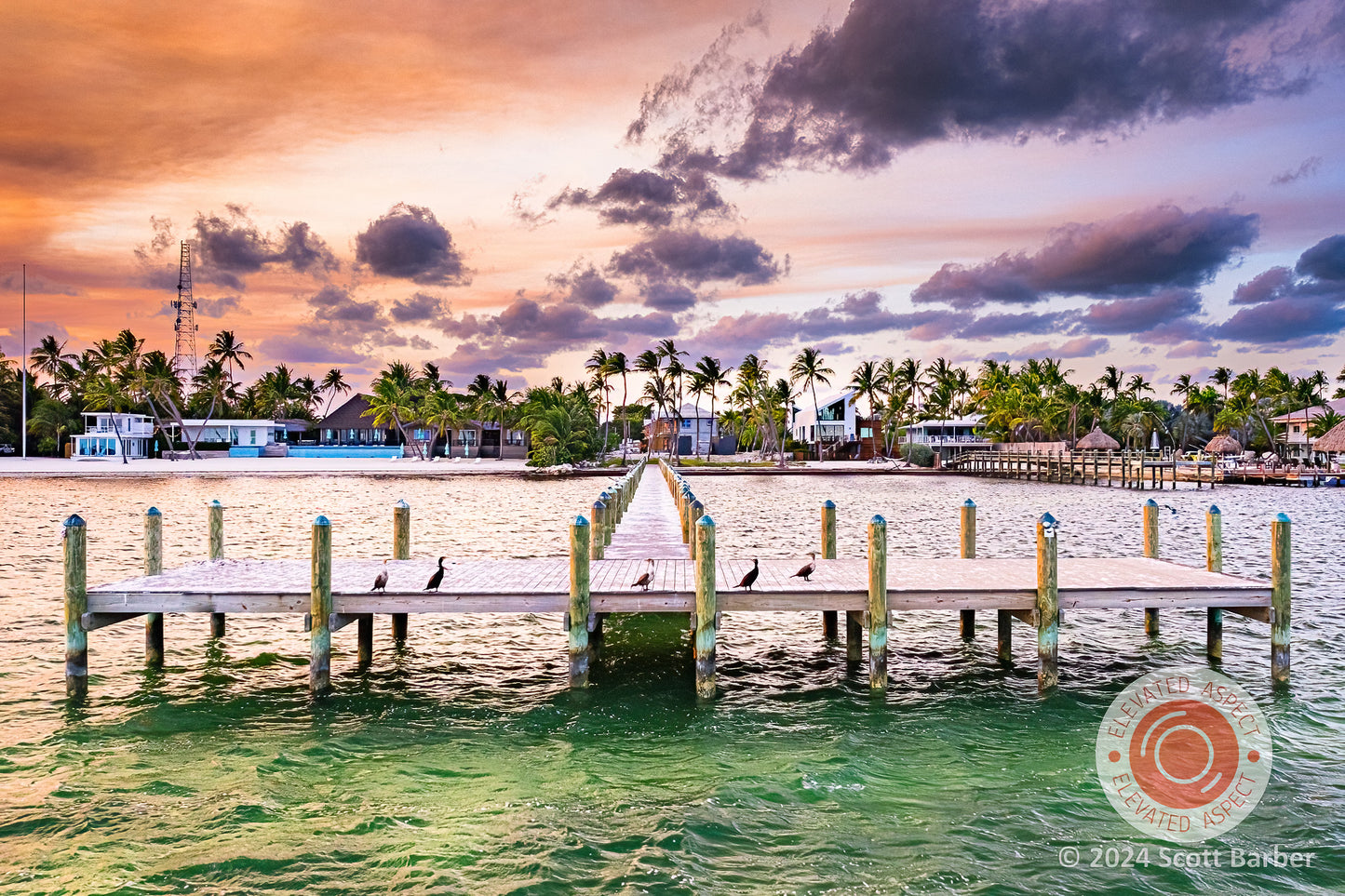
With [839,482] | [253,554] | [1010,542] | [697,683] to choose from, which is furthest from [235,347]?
[697,683]

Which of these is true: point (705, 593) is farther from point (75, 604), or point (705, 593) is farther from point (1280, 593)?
point (75, 604)

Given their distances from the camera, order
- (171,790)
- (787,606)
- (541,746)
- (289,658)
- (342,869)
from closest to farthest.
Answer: (342,869) < (171,790) < (541,746) < (787,606) < (289,658)

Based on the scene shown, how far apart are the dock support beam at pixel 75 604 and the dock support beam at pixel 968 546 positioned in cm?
1275

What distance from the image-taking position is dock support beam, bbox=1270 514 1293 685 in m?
11.0

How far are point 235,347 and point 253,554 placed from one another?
345ft

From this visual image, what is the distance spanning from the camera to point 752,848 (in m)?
7.65

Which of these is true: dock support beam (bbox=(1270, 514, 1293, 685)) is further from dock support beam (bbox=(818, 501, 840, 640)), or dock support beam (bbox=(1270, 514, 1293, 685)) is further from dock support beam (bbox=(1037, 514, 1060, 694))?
dock support beam (bbox=(818, 501, 840, 640))

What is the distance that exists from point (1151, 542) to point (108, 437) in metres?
94.2

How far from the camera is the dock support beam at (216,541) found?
47.2 ft

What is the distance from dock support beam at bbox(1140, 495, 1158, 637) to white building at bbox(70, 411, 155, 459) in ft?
295

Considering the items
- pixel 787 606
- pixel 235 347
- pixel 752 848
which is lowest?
pixel 752 848

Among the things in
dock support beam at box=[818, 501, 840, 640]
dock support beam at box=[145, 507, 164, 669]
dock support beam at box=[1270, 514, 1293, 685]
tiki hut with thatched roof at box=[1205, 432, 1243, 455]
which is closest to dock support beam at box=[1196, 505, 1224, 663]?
dock support beam at box=[1270, 514, 1293, 685]

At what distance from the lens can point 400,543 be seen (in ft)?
49.4

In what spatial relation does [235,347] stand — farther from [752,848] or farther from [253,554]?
[752,848]
